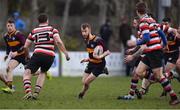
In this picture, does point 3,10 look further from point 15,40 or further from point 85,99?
point 85,99

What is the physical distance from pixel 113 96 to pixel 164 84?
10.5 feet

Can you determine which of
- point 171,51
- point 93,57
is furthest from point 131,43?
point 93,57

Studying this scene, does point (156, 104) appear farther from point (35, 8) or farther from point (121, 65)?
point (35, 8)

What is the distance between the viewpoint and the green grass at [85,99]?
16.1m

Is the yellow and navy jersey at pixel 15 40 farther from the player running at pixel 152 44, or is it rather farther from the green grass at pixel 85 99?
the player running at pixel 152 44

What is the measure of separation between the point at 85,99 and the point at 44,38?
197 cm

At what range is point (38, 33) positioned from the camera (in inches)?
689

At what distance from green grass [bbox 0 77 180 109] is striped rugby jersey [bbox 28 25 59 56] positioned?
1276mm

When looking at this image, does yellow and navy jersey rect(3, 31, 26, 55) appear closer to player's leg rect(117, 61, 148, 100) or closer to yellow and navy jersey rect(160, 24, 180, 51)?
player's leg rect(117, 61, 148, 100)

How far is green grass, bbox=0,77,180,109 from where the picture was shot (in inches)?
634

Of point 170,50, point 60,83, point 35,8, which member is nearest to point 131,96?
point 170,50

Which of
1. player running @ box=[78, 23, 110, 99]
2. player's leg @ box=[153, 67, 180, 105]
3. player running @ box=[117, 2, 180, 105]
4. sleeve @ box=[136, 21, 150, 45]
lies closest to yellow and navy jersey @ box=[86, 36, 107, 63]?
player running @ box=[78, 23, 110, 99]

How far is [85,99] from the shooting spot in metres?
18.0

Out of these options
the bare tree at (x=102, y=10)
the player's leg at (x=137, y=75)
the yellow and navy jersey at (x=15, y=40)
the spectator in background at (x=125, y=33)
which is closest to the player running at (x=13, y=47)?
the yellow and navy jersey at (x=15, y=40)
